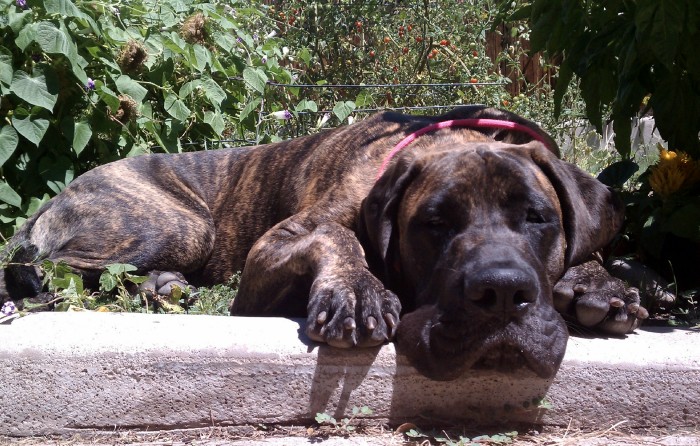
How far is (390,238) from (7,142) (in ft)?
8.40

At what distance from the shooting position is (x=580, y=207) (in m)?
3.43

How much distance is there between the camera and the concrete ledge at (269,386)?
297cm

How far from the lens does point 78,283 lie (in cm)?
413

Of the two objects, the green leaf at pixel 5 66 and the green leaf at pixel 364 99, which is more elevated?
the green leaf at pixel 5 66

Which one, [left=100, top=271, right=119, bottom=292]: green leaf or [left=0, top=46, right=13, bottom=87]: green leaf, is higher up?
[left=0, top=46, right=13, bottom=87]: green leaf

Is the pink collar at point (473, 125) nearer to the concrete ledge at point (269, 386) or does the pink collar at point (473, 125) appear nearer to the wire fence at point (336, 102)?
the concrete ledge at point (269, 386)

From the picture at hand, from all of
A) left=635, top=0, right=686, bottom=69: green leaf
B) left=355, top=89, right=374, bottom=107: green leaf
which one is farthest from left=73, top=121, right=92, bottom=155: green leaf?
left=635, top=0, right=686, bottom=69: green leaf

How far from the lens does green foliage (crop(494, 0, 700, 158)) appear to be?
379cm

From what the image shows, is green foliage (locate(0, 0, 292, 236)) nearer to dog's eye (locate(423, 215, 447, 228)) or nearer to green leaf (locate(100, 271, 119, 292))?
green leaf (locate(100, 271, 119, 292))

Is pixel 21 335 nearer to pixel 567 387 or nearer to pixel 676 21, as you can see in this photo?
pixel 567 387

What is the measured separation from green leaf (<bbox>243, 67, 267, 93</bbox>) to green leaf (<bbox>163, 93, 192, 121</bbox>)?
60 cm

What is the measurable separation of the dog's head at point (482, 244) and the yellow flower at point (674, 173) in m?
0.61

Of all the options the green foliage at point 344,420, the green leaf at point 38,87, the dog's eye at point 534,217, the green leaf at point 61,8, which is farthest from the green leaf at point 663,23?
the green leaf at point 38,87

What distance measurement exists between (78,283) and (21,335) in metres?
1.11
